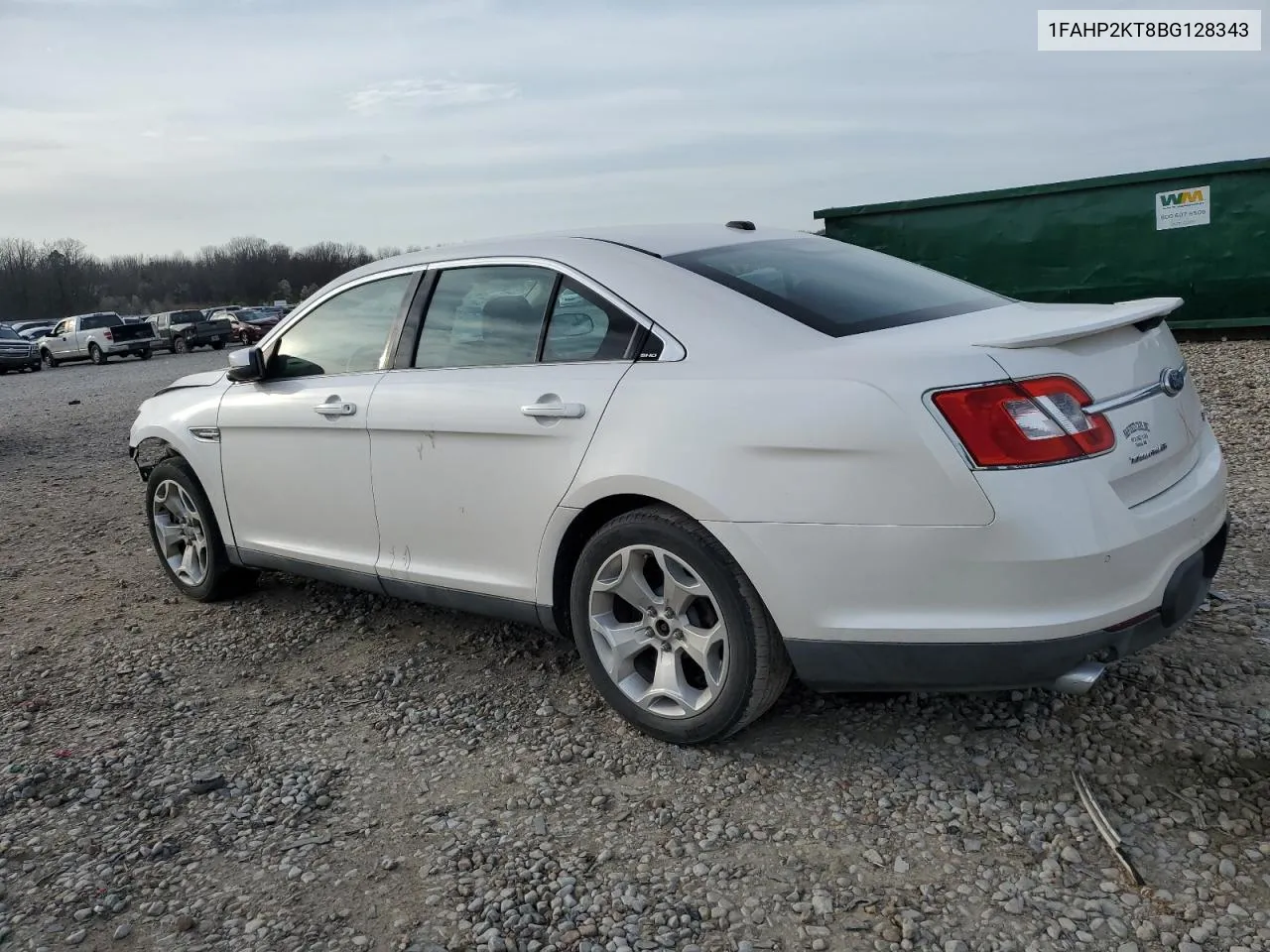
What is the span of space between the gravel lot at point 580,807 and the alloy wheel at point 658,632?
0.67ft

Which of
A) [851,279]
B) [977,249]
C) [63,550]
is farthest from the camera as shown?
[977,249]

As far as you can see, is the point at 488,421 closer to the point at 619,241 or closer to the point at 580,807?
the point at 619,241

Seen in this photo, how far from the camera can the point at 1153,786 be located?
9.24 ft

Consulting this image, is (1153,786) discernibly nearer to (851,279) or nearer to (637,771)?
(637,771)

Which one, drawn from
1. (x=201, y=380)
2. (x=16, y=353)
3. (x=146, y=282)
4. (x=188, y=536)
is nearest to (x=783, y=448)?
(x=201, y=380)

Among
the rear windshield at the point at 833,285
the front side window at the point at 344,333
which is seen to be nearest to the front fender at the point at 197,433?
the front side window at the point at 344,333

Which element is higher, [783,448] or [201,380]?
[201,380]

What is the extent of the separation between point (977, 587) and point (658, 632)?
3.25 feet

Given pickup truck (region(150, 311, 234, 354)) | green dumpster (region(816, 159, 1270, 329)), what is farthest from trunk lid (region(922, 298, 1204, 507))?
pickup truck (region(150, 311, 234, 354))

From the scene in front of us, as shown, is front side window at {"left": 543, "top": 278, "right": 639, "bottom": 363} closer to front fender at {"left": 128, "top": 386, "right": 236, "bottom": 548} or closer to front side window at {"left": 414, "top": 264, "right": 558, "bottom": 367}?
front side window at {"left": 414, "top": 264, "right": 558, "bottom": 367}

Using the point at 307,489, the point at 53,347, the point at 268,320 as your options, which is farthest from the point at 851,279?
the point at 268,320

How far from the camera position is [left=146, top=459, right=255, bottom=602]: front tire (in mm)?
4914

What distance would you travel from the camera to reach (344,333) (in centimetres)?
429

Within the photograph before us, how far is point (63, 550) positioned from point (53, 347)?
30999 mm
